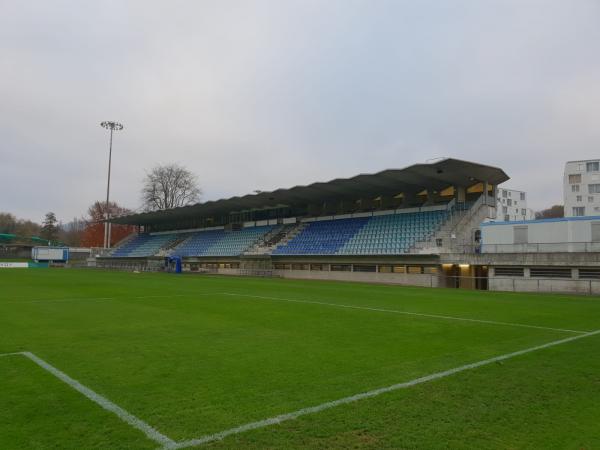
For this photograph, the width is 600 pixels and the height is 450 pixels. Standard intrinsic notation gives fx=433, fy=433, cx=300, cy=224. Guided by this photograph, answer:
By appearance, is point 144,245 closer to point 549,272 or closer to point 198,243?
point 198,243

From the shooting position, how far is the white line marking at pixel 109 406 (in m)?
4.30

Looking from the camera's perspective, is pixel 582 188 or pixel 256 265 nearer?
pixel 256 265

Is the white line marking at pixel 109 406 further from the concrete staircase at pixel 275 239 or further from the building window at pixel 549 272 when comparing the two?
the concrete staircase at pixel 275 239

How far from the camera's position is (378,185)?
128 ft

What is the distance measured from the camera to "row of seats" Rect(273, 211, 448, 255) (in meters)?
35.7

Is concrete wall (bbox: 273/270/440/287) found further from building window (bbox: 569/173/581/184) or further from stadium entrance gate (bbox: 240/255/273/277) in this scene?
building window (bbox: 569/173/581/184)

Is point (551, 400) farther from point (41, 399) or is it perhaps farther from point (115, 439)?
point (41, 399)

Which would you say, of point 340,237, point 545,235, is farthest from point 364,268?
point 545,235

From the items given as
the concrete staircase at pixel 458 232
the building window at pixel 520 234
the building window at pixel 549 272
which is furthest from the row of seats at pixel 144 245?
the building window at pixel 549 272

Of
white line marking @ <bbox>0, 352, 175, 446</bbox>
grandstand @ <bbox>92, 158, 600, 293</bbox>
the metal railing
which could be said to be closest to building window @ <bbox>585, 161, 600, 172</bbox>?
grandstand @ <bbox>92, 158, 600, 293</bbox>

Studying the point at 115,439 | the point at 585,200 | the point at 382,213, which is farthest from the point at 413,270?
the point at 585,200

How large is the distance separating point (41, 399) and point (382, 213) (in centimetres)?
3907

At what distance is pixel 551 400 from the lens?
215 inches

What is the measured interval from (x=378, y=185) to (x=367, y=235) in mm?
4675
